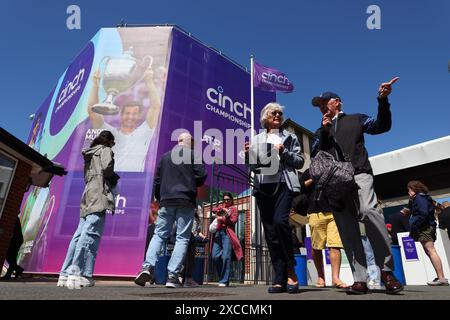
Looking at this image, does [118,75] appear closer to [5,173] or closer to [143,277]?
[5,173]

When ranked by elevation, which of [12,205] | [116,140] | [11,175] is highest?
[116,140]

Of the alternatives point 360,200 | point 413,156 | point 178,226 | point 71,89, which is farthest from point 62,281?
point 71,89

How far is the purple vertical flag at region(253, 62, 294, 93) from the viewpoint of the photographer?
1568 cm

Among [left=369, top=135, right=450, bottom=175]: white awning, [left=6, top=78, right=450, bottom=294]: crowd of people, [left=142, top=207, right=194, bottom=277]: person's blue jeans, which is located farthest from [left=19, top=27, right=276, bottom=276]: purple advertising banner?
[left=6, top=78, right=450, bottom=294]: crowd of people

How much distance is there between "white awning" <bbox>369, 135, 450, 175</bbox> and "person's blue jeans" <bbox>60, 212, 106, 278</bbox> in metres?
9.00

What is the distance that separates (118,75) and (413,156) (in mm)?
13387

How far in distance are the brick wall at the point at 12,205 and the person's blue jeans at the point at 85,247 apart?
17.3 ft

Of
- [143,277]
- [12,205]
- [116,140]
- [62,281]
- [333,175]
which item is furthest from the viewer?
[116,140]

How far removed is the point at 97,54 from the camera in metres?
17.4

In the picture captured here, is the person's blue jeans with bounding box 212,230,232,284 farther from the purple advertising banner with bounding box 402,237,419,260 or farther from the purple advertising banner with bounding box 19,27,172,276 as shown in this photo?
the purple advertising banner with bounding box 19,27,172,276

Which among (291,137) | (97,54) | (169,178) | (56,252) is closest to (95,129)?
(97,54)

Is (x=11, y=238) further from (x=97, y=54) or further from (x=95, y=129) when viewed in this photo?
(x=97, y=54)

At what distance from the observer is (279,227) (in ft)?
10.6
